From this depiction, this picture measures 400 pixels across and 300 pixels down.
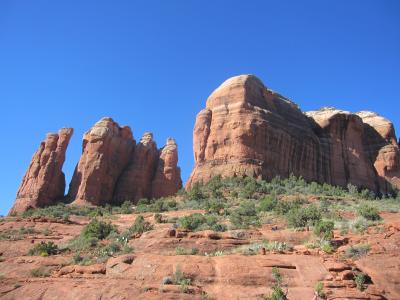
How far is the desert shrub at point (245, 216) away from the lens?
29.3 metres

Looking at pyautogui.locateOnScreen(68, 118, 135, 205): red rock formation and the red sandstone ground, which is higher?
pyautogui.locateOnScreen(68, 118, 135, 205): red rock formation

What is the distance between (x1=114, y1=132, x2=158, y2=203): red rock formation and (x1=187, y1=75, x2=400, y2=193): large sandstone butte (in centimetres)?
968

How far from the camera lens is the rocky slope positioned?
53.1 meters

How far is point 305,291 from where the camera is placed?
1764 centimetres

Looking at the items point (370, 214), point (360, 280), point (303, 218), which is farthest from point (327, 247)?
point (370, 214)

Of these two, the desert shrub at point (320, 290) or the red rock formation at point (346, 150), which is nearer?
the desert shrub at point (320, 290)

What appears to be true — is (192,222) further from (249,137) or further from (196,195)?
(249,137)

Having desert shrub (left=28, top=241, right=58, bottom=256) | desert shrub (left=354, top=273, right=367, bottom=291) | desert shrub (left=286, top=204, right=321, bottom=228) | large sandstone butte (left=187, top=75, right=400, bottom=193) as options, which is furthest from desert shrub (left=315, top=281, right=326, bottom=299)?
large sandstone butte (left=187, top=75, right=400, bottom=193)

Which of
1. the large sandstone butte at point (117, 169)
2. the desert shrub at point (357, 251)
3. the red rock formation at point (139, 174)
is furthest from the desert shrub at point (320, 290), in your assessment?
the red rock formation at point (139, 174)

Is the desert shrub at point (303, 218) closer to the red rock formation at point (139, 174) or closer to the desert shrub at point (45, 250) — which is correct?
the desert shrub at point (45, 250)

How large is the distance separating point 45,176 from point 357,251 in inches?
1626

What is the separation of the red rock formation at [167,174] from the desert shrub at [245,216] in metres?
21.6

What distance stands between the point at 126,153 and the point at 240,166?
60.3ft

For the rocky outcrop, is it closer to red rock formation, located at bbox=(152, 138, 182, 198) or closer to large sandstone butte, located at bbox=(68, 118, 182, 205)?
large sandstone butte, located at bbox=(68, 118, 182, 205)
